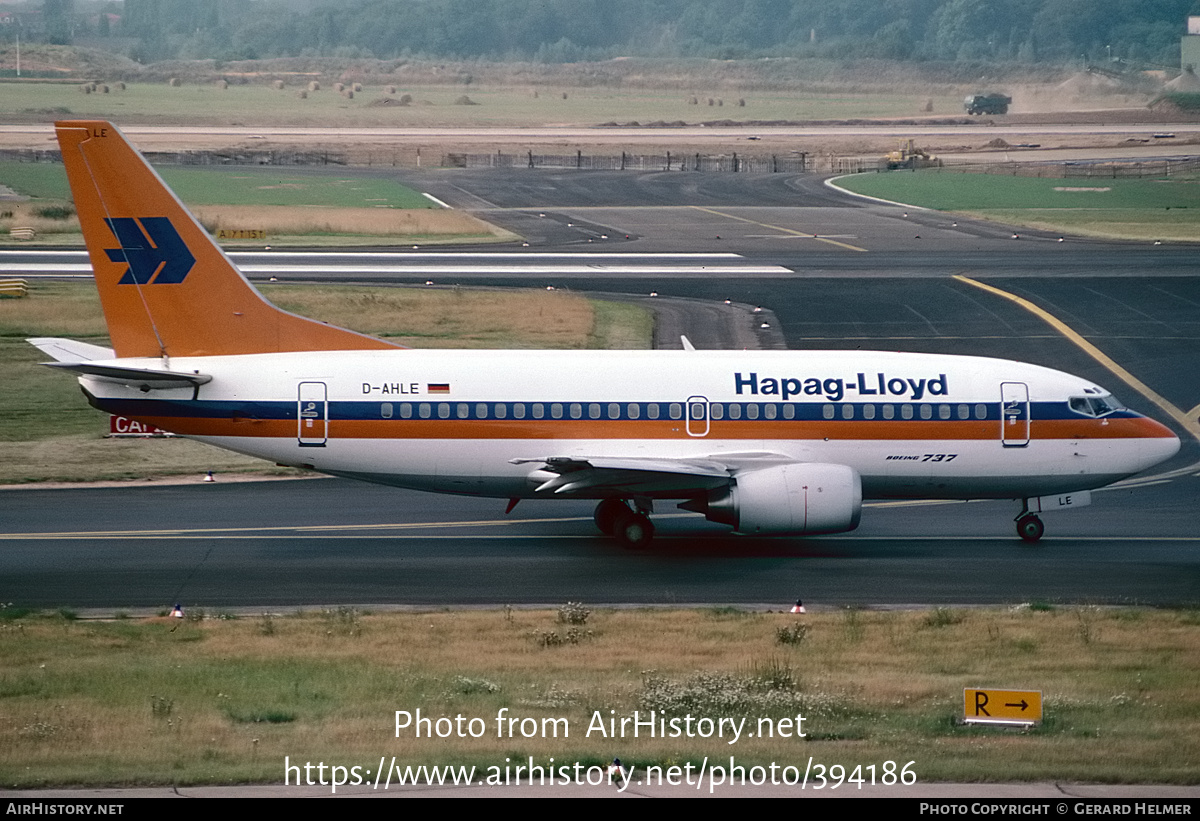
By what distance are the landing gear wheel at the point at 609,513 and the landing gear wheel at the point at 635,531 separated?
45cm

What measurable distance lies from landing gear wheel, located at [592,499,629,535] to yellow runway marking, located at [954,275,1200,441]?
18594mm

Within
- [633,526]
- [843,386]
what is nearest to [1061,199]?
[843,386]

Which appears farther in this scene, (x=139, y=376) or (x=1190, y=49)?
(x=1190, y=49)

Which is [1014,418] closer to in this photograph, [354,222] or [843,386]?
[843,386]

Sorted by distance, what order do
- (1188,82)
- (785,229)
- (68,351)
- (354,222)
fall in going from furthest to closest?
(1188,82) < (354,222) < (785,229) < (68,351)

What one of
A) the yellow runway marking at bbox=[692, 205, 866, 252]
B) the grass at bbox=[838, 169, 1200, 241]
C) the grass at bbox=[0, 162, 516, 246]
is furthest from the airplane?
the grass at bbox=[838, 169, 1200, 241]

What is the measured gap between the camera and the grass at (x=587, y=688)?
1695 centimetres

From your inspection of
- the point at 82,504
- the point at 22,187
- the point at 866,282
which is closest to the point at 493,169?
the point at 22,187

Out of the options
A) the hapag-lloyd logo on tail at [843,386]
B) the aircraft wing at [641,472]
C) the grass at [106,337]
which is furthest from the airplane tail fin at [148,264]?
the hapag-lloyd logo on tail at [843,386]

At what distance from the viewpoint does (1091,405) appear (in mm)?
30891

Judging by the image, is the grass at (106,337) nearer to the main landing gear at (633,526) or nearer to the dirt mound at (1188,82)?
the main landing gear at (633,526)

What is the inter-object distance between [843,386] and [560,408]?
19.1ft

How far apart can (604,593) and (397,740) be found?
31.8 feet

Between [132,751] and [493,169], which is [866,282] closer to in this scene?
[132,751]
